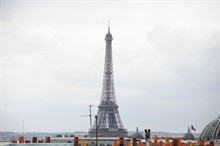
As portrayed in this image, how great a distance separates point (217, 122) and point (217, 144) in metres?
8.93

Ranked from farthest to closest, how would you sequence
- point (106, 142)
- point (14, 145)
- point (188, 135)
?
point (106, 142) → point (188, 135) → point (14, 145)

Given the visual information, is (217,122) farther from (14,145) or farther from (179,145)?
(14,145)

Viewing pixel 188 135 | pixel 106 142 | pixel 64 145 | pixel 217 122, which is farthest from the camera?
pixel 106 142

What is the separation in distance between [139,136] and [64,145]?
2931 inches

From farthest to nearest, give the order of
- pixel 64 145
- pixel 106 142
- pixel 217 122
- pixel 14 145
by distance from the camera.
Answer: pixel 106 142, pixel 217 122, pixel 64 145, pixel 14 145

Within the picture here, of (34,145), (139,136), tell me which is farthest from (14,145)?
(139,136)

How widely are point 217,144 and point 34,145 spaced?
42.4 m

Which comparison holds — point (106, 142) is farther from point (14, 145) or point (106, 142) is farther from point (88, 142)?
point (14, 145)

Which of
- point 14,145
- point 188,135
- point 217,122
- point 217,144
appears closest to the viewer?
point 14,145

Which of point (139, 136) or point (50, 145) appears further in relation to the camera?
point (139, 136)

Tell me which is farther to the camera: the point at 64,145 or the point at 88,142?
the point at 88,142

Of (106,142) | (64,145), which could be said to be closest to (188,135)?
(106,142)

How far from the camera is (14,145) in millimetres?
90562

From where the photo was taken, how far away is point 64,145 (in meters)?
96.8
